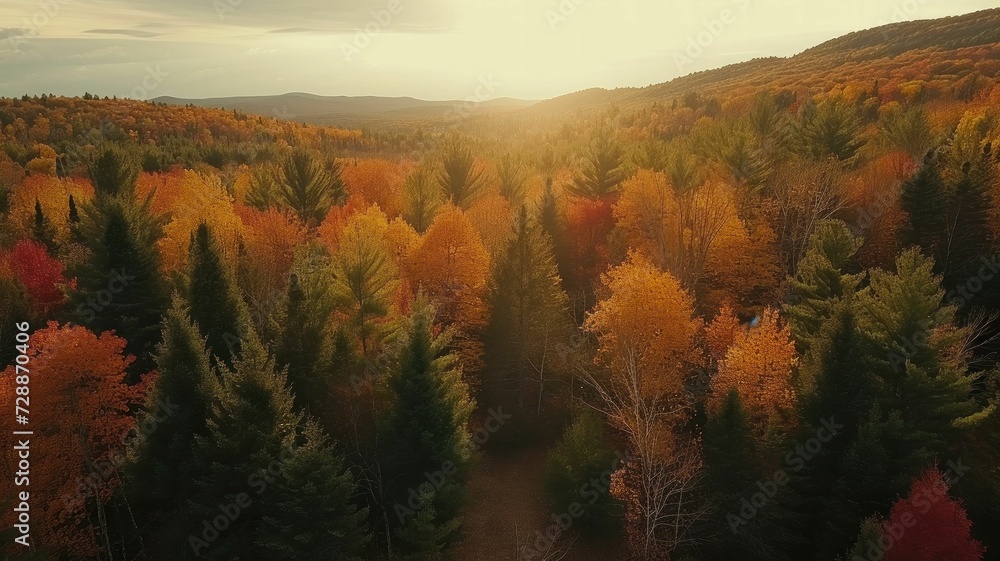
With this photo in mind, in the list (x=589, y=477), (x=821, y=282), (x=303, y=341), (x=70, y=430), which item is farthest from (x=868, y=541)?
(x=70, y=430)

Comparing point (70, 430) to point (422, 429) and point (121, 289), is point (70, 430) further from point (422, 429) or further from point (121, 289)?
point (422, 429)

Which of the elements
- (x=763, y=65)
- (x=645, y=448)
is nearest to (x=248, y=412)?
(x=645, y=448)

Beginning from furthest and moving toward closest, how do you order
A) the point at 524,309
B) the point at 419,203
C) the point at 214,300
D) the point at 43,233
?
the point at 419,203
the point at 43,233
the point at 524,309
the point at 214,300

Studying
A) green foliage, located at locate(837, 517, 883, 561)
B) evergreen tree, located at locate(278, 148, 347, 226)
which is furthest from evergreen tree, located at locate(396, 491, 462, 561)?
evergreen tree, located at locate(278, 148, 347, 226)

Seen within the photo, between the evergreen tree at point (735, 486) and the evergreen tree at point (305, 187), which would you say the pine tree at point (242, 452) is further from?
the evergreen tree at point (305, 187)

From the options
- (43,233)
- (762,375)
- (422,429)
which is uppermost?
(43,233)

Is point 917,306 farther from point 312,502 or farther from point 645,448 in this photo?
point 312,502
